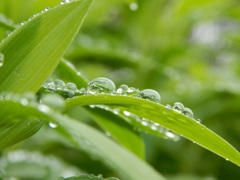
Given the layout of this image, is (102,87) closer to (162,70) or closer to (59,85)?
(59,85)

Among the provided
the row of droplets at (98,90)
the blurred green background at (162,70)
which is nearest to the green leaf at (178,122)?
the row of droplets at (98,90)

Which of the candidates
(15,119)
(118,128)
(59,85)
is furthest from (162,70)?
(15,119)

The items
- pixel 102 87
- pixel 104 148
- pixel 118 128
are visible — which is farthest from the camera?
pixel 118 128

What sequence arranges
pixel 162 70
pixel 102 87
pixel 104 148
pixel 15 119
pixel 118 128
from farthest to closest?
pixel 162 70 < pixel 118 128 < pixel 102 87 < pixel 15 119 < pixel 104 148

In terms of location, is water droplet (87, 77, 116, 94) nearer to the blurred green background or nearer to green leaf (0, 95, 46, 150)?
green leaf (0, 95, 46, 150)

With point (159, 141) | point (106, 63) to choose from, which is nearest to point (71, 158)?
point (159, 141)

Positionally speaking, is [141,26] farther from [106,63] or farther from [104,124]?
[104,124]
